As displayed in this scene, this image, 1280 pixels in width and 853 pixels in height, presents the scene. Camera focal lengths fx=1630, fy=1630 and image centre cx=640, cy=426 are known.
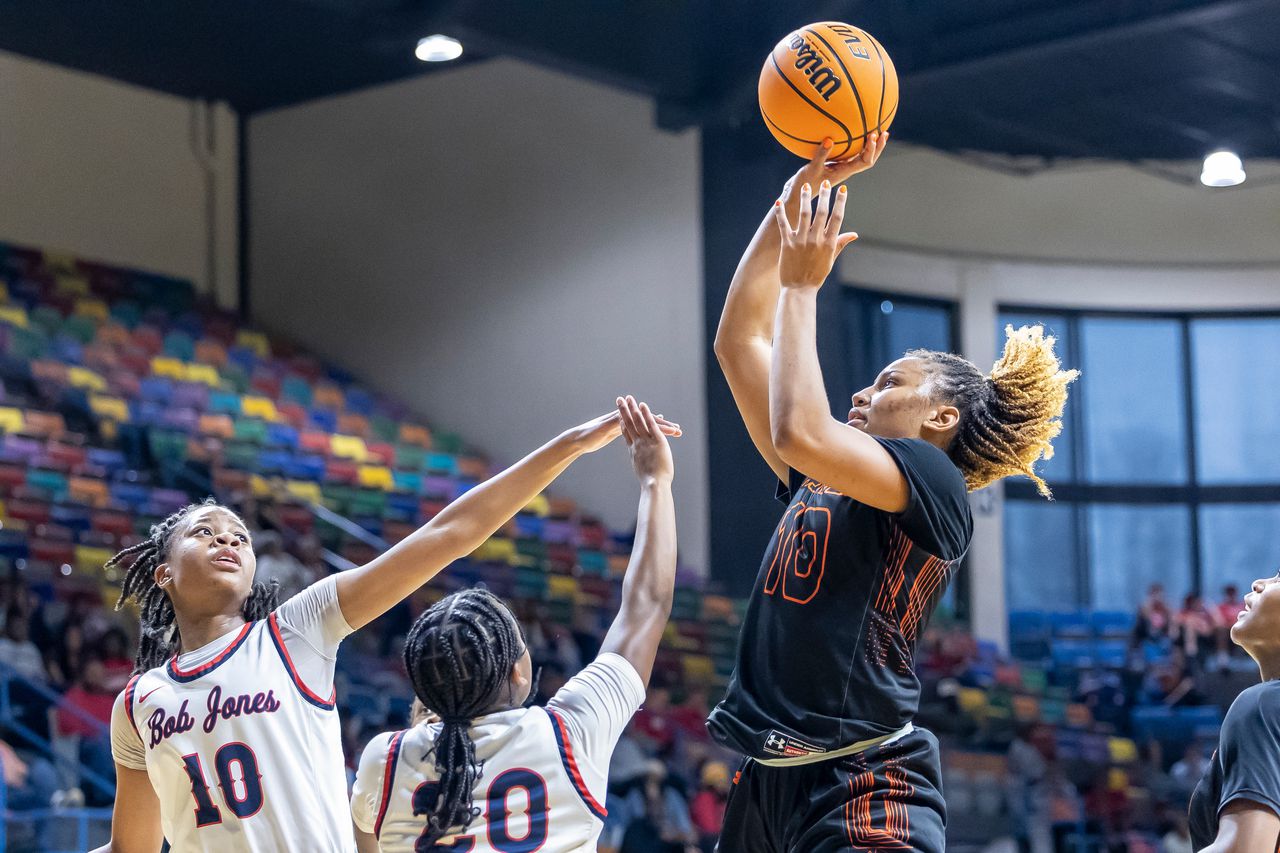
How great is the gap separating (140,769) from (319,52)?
33.7 ft

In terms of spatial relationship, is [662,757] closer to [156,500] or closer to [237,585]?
[156,500]

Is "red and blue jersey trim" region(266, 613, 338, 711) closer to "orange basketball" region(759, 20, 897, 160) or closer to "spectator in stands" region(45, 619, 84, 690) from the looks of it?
"orange basketball" region(759, 20, 897, 160)

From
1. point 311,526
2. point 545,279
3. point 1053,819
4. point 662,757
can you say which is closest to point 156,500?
point 311,526

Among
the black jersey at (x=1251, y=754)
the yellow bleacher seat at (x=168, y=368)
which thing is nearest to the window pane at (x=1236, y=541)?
the yellow bleacher seat at (x=168, y=368)

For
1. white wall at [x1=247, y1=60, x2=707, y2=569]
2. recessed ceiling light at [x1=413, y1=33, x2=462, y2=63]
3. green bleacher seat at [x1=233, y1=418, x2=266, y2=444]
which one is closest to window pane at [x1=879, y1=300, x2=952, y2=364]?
white wall at [x1=247, y1=60, x2=707, y2=569]

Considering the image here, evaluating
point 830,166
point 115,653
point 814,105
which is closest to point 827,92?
point 814,105

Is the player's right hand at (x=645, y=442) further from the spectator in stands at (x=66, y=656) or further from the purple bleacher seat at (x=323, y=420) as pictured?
the purple bleacher seat at (x=323, y=420)

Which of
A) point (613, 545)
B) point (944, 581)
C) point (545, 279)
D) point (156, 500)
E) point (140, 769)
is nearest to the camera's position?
point (944, 581)

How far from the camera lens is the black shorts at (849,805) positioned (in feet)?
8.00

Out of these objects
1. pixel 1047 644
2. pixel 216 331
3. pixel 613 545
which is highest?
pixel 216 331

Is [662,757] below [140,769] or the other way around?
below

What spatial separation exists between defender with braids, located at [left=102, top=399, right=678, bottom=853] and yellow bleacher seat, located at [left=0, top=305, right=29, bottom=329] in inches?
337

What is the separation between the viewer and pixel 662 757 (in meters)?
8.28

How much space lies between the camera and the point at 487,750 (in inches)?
90.4
